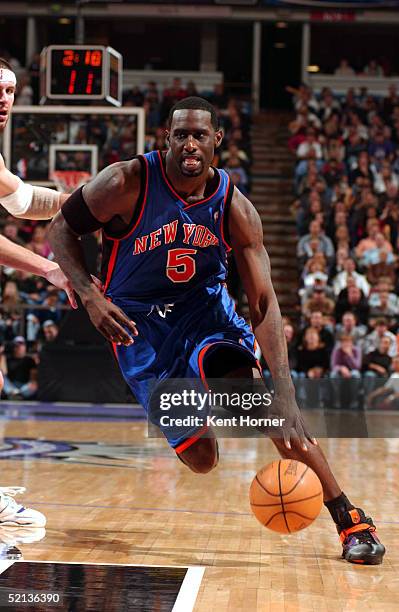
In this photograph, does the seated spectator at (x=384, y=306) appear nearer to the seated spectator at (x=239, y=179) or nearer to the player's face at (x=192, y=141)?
the seated spectator at (x=239, y=179)

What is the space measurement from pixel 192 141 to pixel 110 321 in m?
0.90

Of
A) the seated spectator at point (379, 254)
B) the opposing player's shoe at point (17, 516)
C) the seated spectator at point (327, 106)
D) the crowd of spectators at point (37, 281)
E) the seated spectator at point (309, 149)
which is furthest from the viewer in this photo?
the seated spectator at point (327, 106)

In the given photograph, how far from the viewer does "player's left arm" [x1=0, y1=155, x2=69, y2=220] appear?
Result: 473cm

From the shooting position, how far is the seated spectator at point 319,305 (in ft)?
37.9

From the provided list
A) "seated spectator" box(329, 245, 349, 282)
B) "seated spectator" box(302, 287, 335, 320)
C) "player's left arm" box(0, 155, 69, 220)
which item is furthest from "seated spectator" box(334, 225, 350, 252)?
"player's left arm" box(0, 155, 69, 220)

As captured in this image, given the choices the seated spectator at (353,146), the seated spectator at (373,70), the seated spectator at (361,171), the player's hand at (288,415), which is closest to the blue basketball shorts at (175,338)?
the player's hand at (288,415)

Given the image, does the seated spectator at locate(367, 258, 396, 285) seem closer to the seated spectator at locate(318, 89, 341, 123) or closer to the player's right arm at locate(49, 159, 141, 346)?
the seated spectator at locate(318, 89, 341, 123)

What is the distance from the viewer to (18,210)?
15.7ft

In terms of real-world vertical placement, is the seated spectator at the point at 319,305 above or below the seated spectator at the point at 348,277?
below

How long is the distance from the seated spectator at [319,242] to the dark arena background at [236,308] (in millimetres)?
27

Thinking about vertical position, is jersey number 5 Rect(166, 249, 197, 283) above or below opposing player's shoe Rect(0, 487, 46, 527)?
above

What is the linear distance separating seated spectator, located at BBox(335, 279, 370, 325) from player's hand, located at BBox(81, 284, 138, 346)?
7.97 meters

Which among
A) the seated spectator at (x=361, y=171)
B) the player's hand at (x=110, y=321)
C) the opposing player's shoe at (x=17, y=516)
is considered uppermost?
the seated spectator at (x=361, y=171)

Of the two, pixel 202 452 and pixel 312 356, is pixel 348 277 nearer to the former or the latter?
pixel 312 356
